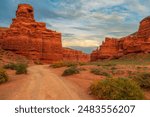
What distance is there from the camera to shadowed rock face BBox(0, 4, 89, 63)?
6606 cm

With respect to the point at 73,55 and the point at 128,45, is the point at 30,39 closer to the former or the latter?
the point at 128,45

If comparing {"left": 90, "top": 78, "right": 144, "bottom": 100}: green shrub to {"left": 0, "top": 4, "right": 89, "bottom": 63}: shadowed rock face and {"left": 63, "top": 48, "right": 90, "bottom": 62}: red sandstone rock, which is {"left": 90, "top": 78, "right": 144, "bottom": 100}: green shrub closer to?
{"left": 0, "top": 4, "right": 89, "bottom": 63}: shadowed rock face

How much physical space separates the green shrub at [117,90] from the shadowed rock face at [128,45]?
53284mm

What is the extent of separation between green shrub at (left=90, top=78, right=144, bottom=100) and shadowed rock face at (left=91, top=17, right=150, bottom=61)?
53.3 meters

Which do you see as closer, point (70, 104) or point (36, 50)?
point (70, 104)

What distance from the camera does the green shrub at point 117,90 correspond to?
11.1 m

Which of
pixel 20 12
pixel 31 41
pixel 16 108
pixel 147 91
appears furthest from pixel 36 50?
pixel 16 108

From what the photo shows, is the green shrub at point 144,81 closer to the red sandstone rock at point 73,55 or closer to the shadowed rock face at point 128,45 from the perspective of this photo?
the shadowed rock face at point 128,45

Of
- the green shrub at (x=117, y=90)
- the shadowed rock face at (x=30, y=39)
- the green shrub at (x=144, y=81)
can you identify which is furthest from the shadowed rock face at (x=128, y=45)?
the green shrub at (x=117, y=90)

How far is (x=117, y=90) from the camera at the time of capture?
1139 cm

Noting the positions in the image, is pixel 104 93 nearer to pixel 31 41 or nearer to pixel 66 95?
pixel 66 95

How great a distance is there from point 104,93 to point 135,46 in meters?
57.7

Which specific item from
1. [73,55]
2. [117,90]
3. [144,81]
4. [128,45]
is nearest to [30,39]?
[128,45]

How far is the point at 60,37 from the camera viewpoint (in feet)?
247
